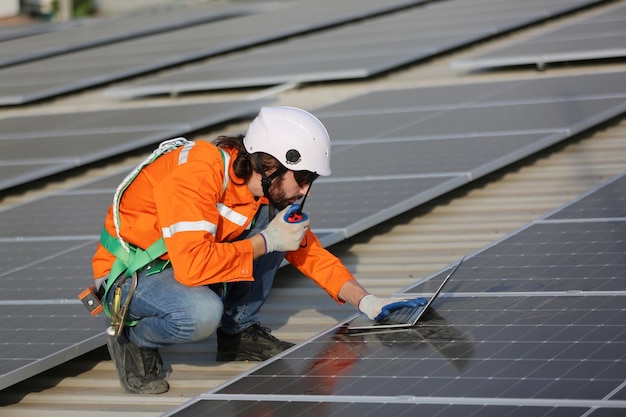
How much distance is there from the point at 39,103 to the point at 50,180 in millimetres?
6071

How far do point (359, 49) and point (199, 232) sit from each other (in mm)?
12326

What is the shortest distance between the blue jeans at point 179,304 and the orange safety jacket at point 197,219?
0.50 ft

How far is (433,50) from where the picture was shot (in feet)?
54.5

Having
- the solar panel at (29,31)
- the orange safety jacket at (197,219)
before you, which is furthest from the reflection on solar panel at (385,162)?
the solar panel at (29,31)

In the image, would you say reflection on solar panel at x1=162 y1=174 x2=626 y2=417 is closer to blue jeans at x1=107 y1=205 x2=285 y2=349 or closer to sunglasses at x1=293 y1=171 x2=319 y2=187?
blue jeans at x1=107 y1=205 x2=285 y2=349

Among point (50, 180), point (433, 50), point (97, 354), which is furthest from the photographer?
point (433, 50)

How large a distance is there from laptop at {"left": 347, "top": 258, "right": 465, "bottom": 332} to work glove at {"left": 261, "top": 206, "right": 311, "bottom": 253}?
1.87ft

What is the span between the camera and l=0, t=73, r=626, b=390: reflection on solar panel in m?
8.06

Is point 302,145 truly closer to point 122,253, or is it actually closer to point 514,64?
point 122,253

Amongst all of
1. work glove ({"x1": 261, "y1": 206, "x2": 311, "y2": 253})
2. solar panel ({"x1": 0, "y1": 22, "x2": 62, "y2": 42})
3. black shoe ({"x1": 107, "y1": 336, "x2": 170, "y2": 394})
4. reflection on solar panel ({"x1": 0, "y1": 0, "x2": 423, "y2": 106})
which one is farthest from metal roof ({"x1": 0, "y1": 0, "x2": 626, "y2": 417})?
solar panel ({"x1": 0, "y1": 22, "x2": 62, "y2": 42})

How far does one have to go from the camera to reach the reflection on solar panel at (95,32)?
22.8m

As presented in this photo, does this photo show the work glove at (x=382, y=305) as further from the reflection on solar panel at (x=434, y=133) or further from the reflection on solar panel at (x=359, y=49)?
the reflection on solar panel at (x=359, y=49)

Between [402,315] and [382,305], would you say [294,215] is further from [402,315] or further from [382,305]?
[402,315]

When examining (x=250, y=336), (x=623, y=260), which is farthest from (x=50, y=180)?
(x=623, y=260)
